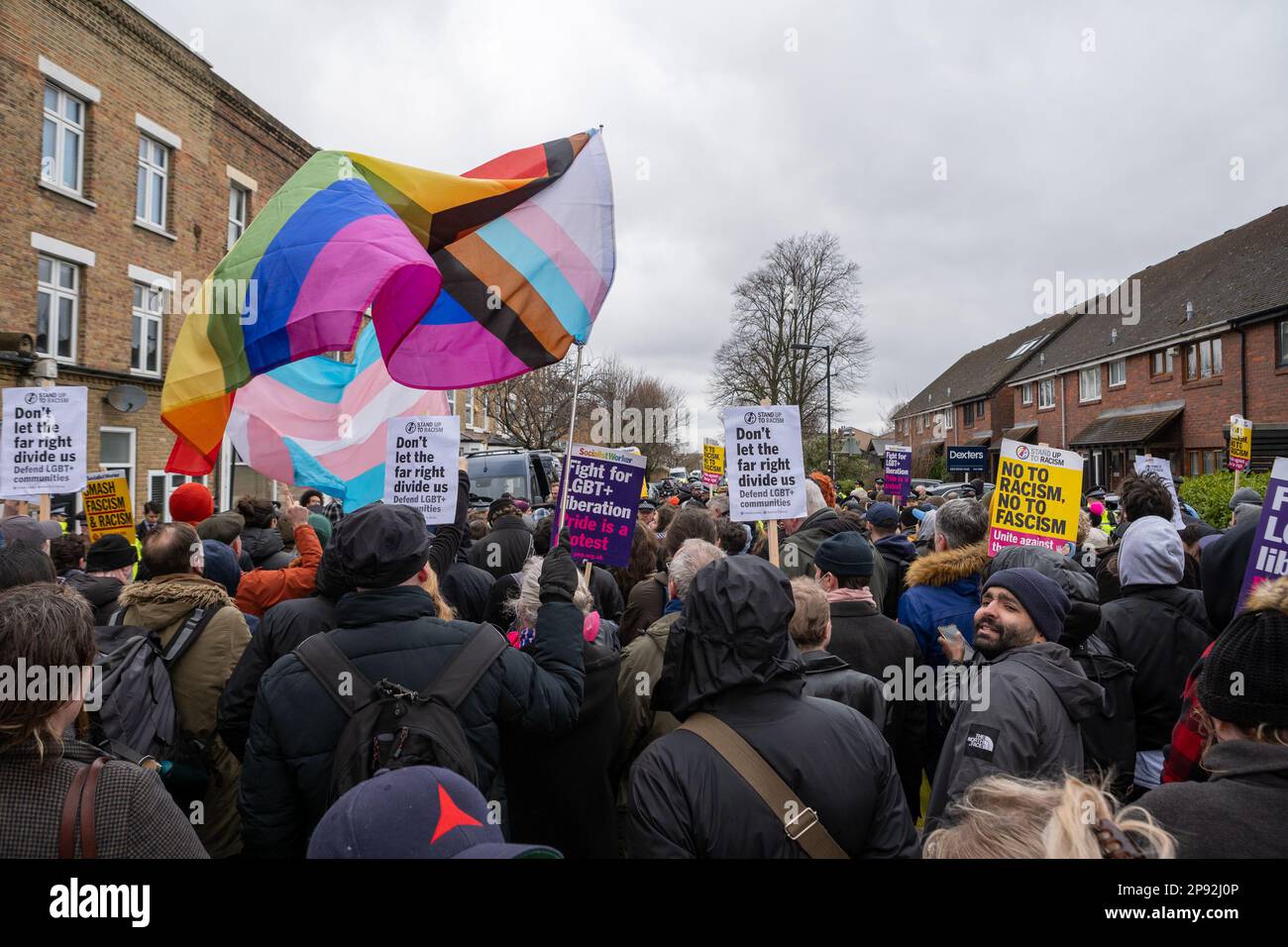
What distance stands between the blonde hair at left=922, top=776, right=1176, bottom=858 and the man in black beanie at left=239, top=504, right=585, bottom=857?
129 cm

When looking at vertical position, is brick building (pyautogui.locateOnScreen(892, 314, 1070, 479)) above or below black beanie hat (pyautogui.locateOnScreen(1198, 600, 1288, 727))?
above

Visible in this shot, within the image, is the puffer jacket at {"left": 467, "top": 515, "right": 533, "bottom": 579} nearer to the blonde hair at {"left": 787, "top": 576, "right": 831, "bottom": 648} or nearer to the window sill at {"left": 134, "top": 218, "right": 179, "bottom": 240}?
the blonde hair at {"left": 787, "top": 576, "right": 831, "bottom": 648}

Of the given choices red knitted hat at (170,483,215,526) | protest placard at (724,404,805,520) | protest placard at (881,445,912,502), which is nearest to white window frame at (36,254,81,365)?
red knitted hat at (170,483,215,526)

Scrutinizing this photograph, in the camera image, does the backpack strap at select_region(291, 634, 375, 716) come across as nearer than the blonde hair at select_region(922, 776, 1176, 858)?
No

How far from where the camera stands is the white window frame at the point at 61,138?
15.0 metres

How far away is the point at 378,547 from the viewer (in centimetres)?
248

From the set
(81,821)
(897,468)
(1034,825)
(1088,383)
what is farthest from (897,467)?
(1088,383)

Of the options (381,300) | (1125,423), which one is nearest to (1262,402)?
(1125,423)

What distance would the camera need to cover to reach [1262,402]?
74.5 ft

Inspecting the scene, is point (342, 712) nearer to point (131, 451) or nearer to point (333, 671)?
point (333, 671)

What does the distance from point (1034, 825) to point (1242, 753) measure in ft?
2.37

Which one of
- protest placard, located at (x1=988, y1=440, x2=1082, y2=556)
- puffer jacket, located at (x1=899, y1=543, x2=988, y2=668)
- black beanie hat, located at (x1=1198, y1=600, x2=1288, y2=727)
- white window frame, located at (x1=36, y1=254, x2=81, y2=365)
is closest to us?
black beanie hat, located at (x1=1198, y1=600, x2=1288, y2=727)

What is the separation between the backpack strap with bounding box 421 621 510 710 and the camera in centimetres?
229

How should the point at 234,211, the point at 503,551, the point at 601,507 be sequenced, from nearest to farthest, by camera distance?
the point at 601,507 < the point at 503,551 < the point at 234,211
